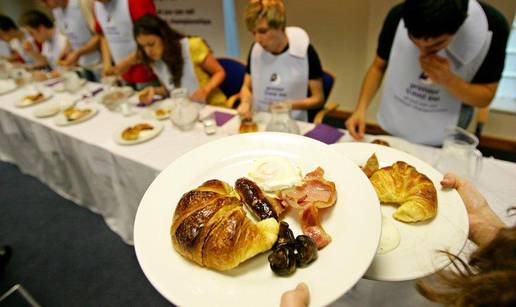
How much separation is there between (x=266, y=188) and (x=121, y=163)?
133cm

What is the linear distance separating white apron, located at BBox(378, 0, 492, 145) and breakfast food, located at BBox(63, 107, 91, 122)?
2.36 metres

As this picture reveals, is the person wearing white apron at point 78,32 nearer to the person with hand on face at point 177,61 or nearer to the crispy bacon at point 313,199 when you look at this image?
the person with hand on face at point 177,61

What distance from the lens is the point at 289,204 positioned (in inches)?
34.3

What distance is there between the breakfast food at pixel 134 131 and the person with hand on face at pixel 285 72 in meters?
0.69

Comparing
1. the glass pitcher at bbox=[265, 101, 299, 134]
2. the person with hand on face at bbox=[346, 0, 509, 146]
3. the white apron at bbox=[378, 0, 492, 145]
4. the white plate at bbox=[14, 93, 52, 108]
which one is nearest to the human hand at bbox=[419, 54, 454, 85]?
the person with hand on face at bbox=[346, 0, 509, 146]

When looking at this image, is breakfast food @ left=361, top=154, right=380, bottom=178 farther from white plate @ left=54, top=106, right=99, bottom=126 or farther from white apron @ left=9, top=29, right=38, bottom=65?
white apron @ left=9, top=29, right=38, bottom=65

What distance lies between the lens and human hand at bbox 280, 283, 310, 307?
0.59 meters

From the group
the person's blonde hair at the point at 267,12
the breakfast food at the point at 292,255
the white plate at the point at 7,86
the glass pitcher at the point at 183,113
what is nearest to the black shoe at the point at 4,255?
the white plate at the point at 7,86

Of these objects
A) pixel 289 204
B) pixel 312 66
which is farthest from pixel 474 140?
pixel 312 66

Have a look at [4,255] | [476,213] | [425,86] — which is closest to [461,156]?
[476,213]

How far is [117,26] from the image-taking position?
10.8 ft

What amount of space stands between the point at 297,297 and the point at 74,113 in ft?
8.03

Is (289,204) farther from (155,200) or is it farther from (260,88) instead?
(260,88)

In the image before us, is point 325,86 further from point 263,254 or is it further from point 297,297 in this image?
point 297,297
